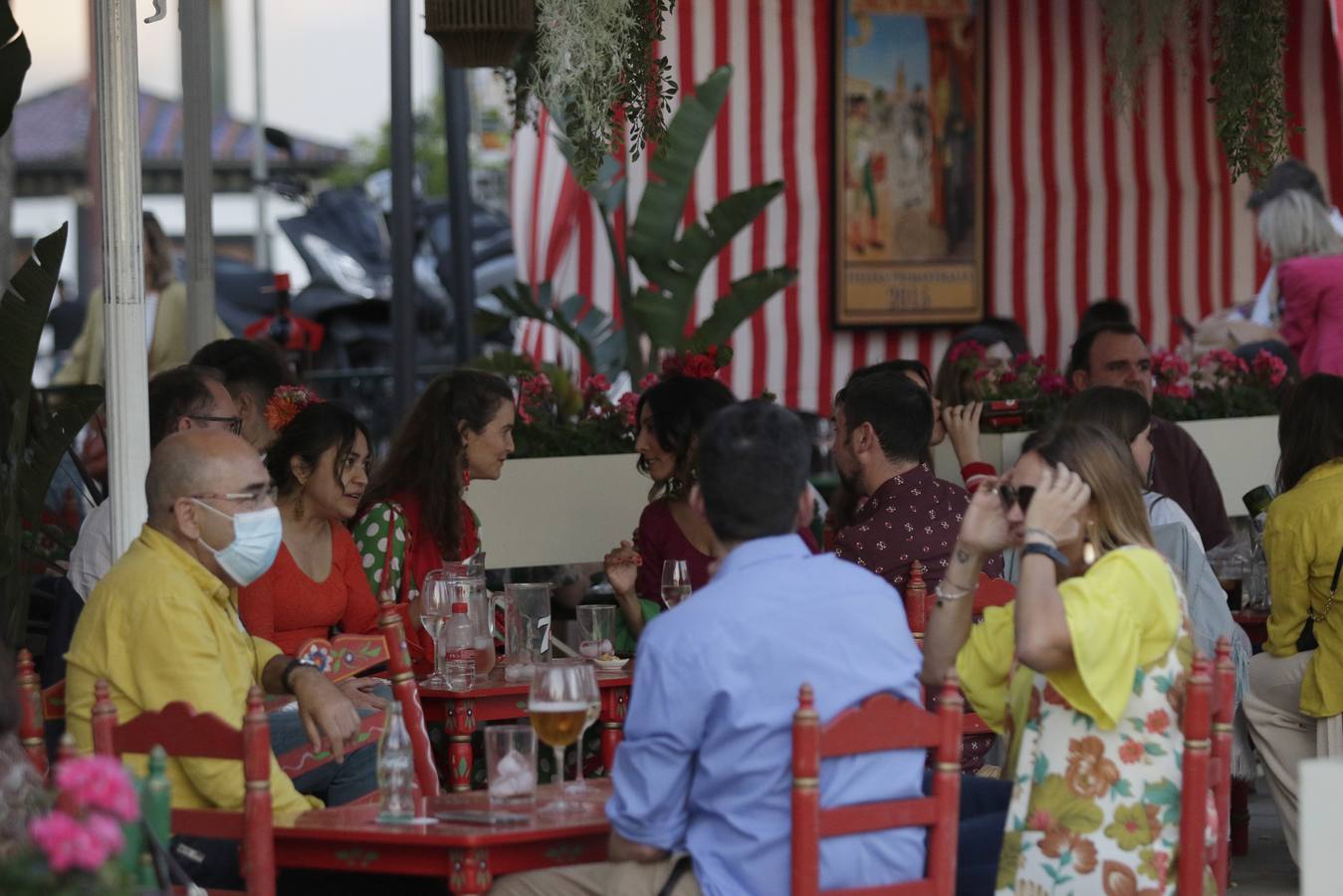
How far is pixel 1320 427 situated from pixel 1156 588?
2.42m

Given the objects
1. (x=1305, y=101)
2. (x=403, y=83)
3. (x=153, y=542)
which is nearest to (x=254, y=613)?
(x=153, y=542)

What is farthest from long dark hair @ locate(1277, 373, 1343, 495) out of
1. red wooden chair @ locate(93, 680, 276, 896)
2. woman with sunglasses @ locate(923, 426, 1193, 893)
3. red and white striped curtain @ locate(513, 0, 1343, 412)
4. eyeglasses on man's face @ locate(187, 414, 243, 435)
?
red and white striped curtain @ locate(513, 0, 1343, 412)

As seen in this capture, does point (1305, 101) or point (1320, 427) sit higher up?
point (1305, 101)

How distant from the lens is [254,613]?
17.3 feet

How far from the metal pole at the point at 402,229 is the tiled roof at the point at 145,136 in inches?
781

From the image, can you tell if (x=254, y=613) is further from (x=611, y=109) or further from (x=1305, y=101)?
(x=1305, y=101)

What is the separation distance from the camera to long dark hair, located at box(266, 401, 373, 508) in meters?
5.57

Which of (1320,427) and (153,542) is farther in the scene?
(1320,427)

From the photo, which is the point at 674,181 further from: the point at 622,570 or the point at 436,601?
the point at 436,601

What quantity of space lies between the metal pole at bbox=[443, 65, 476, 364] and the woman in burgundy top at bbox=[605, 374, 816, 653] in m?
4.95

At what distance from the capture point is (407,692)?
15.5 feet

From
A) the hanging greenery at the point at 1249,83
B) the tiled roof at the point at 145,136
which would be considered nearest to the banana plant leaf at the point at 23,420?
the hanging greenery at the point at 1249,83

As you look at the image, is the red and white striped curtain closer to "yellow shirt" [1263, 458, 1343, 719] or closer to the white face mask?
"yellow shirt" [1263, 458, 1343, 719]

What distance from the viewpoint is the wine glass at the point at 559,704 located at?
12.0 feet
